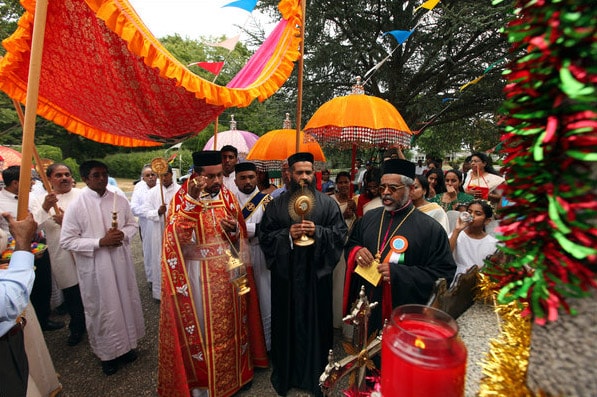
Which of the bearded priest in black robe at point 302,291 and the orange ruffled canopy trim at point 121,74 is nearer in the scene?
the orange ruffled canopy trim at point 121,74

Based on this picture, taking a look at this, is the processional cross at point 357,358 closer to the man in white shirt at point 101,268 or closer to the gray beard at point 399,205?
the gray beard at point 399,205

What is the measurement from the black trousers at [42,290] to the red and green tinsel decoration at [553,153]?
5.61 m

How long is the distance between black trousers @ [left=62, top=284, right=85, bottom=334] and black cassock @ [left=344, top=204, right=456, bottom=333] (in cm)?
380

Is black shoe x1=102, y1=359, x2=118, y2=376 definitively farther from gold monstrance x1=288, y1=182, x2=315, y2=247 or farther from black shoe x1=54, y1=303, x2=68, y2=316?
gold monstrance x1=288, y1=182, x2=315, y2=247

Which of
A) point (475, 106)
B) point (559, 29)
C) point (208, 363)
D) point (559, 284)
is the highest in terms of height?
point (475, 106)

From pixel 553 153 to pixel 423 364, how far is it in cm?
65

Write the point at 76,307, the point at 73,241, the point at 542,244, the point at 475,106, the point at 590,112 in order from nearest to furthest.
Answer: the point at 590,112
the point at 542,244
the point at 73,241
the point at 76,307
the point at 475,106

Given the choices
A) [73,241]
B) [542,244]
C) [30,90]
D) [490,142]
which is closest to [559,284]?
[542,244]

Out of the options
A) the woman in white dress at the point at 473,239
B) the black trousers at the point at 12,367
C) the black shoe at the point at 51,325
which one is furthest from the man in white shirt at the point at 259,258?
the black shoe at the point at 51,325

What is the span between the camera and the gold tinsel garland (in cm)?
91

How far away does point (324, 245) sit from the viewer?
299cm

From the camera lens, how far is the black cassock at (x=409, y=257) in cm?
246

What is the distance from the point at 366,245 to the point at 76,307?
4.16m

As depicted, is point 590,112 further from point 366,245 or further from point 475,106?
point 475,106
